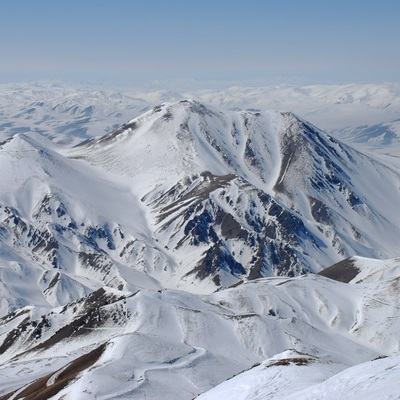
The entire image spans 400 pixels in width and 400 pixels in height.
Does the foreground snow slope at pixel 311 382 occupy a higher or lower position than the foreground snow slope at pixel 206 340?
higher

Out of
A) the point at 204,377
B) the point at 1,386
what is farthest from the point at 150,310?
the point at 204,377

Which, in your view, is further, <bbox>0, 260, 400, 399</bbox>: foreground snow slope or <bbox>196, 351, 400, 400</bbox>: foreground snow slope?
<bbox>0, 260, 400, 399</bbox>: foreground snow slope

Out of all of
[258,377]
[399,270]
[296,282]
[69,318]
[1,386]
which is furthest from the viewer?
[399,270]

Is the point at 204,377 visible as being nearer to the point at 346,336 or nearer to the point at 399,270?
the point at 346,336

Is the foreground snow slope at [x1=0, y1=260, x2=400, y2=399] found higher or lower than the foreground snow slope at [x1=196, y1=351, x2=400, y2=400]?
lower

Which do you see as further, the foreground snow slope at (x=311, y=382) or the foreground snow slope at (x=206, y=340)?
the foreground snow slope at (x=206, y=340)

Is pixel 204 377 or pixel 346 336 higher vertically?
pixel 204 377

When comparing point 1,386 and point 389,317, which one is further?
point 389,317

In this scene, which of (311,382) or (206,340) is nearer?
(311,382)
